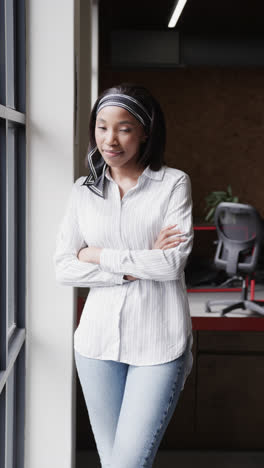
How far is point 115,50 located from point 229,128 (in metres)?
1.48

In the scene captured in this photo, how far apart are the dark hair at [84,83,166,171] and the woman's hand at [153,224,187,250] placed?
8.1 inches

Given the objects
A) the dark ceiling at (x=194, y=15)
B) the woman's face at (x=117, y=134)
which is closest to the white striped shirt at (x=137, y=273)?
the woman's face at (x=117, y=134)

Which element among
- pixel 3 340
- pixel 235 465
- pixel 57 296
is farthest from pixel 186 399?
pixel 3 340

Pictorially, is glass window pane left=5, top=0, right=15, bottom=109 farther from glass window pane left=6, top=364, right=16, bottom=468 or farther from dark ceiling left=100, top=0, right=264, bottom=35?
dark ceiling left=100, top=0, right=264, bottom=35

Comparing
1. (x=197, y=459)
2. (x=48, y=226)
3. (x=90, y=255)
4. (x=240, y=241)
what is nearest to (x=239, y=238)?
(x=240, y=241)

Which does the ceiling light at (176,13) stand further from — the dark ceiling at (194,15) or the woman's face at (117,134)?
the woman's face at (117,134)

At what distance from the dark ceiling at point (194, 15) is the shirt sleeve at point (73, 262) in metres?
4.02

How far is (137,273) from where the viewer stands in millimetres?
1876

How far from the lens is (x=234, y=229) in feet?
14.5

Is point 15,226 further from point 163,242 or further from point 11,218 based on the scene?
point 163,242

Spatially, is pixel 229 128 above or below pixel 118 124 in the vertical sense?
above

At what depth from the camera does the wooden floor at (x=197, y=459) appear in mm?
3254

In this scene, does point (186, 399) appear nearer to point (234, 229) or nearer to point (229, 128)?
point (234, 229)

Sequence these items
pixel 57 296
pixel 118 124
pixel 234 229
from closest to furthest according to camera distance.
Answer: pixel 118 124 < pixel 57 296 < pixel 234 229
